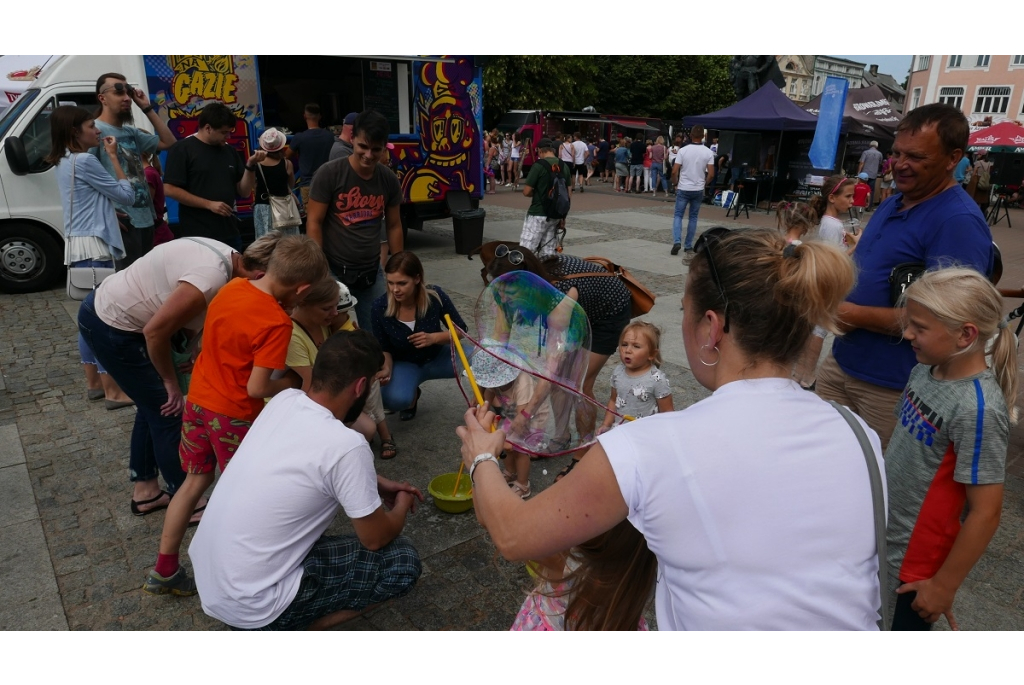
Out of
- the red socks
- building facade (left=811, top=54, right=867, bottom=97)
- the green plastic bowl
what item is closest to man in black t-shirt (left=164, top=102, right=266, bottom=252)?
the green plastic bowl

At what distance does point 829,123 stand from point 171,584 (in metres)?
16.8

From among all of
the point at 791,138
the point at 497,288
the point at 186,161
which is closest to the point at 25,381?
the point at 186,161

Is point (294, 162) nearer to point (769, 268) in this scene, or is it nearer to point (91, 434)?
point (91, 434)

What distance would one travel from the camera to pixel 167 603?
2861mm

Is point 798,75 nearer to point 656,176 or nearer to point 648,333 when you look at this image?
point 656,176

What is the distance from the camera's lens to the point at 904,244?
104 inches

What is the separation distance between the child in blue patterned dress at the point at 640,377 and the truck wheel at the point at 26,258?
23.8 feet

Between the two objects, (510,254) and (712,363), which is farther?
(510,254)

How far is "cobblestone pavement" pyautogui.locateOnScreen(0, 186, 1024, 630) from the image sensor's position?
2814 mm

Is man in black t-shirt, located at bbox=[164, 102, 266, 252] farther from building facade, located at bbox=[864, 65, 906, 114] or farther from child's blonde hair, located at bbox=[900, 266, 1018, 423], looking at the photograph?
building facade, located at bbox=[864, 65, 906, 114]

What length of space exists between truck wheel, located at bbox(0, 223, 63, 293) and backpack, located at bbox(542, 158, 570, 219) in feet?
19.1

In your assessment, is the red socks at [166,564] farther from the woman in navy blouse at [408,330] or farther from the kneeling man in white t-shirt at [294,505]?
the woman in navy blouse at [408,330]

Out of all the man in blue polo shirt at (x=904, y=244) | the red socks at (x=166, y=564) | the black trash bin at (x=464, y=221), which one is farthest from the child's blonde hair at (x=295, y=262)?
the black trash bin at (x=464, y=221)

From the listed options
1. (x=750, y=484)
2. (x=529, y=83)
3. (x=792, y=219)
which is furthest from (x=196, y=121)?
(x=529, y=83)
